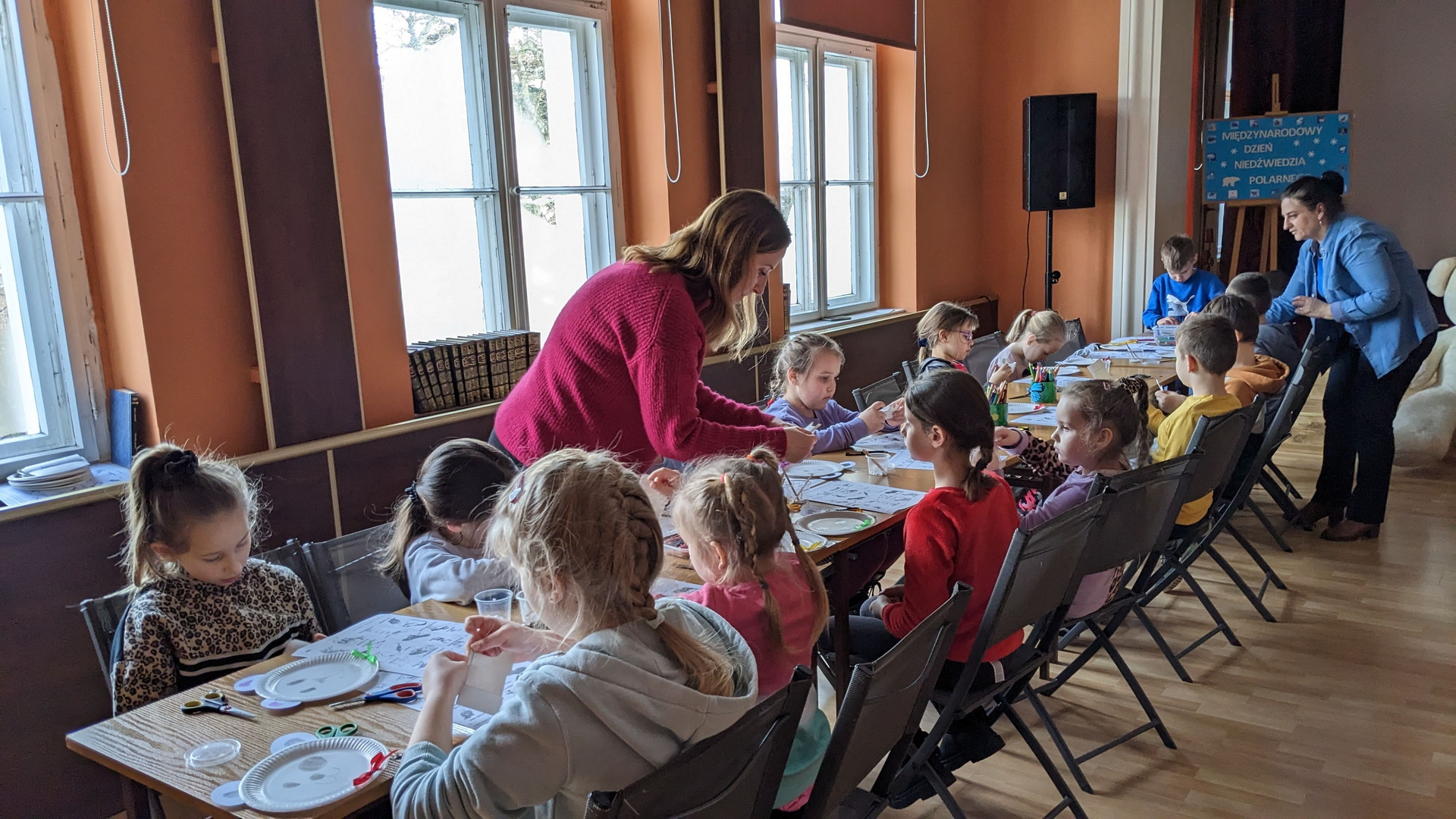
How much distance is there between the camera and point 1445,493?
5375 millimetres

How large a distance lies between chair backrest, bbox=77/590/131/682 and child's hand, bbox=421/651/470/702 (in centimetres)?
91

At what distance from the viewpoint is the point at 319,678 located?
1.78m

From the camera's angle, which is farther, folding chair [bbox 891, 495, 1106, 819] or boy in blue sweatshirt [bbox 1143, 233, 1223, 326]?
boy in blue sweatshirt [bbox 1143, 233, 1223, 326]

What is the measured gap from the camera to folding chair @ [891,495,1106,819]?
2051 mm

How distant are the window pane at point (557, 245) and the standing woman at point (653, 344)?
1826mm

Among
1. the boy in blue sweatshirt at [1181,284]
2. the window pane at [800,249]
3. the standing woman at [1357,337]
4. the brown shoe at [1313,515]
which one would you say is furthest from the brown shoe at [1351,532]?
the window pane at [800,249]

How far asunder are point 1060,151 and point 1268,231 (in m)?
2.32

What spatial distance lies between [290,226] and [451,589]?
1644 mm

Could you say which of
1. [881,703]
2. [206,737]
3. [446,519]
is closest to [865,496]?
[446,519]

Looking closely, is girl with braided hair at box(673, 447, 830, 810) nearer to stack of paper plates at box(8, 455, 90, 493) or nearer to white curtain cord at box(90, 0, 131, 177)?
stack of paper plates at box(8, 455, 90, 493)

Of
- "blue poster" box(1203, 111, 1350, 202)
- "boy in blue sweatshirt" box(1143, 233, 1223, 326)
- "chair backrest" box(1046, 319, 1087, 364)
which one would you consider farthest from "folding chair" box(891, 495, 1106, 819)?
"blue poster" box(1203, 111, 1350, 202)

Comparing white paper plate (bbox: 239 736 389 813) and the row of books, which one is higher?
the row of books

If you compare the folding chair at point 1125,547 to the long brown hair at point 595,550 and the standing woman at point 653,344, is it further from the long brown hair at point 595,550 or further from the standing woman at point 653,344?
the long brown hair at point 595,550

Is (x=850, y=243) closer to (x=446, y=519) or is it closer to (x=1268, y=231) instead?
(x=1268, y=231)
